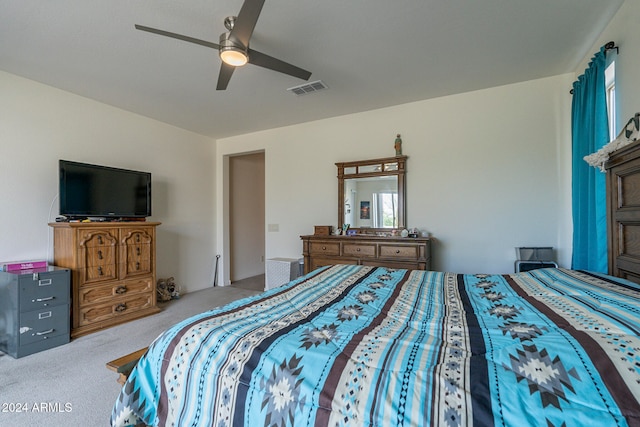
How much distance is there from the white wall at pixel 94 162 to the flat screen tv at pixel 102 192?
364 millimetres

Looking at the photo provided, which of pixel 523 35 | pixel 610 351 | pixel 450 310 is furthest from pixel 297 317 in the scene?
pixel 523 35

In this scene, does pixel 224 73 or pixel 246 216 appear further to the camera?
pixel 246 216

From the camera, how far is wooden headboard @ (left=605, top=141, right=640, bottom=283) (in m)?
1.50

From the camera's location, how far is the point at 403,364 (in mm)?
834

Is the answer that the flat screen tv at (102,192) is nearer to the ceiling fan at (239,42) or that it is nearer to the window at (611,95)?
the ceiling fan at (239,42)

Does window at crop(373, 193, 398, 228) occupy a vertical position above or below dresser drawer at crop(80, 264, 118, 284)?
above

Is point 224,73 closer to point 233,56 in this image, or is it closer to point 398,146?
point 233,56

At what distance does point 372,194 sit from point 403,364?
124 inches

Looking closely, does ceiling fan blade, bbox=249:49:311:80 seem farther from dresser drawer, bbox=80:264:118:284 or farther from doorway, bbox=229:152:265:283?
doorway, bbox=229:152:265:283

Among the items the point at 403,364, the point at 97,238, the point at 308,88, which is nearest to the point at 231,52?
the point at 308,88

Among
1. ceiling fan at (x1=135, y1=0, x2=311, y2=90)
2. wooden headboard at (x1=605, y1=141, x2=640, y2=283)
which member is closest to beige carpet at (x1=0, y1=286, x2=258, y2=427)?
ceiling fan at (x1=135, y1=0, x2=311, y2=90)

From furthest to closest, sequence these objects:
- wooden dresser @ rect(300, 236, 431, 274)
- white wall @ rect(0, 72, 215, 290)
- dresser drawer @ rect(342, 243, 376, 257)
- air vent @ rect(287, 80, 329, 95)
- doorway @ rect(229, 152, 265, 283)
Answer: doorway @ rect(229, 152, 265, 283)
dresser drawer @ rect(342, 243, 376, 257)
wooden dresser @ rect(300, 236, 431, 274)
air vent @ rect(287, 80, 329, 95)
white wall @ rect(0, 72, 215, 290)

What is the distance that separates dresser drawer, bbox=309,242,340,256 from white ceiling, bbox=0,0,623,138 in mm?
1808

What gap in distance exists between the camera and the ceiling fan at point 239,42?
1.65 m
